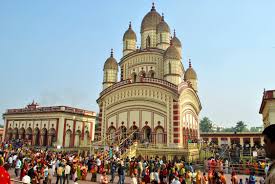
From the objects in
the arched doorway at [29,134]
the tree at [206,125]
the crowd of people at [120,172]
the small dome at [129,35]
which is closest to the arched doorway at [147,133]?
the crowd of people at [120,172]

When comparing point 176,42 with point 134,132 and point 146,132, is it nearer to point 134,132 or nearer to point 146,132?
point 146,132

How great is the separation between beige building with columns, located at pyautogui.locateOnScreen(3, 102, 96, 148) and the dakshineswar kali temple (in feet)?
19.5

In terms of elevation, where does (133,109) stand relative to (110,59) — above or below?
below

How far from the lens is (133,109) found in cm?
3338

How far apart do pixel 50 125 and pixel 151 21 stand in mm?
21653

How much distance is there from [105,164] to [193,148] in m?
11.0

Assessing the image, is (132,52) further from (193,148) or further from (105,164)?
(105,164)

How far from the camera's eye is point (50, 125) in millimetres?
39312

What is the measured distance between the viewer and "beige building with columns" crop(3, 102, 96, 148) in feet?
128

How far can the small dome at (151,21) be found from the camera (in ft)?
132

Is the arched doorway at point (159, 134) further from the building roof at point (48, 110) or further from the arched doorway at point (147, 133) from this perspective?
the building roof at point (48, 110)

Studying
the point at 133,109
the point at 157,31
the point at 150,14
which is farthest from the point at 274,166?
the point at 150,14

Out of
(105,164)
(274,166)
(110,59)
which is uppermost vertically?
(110,59)

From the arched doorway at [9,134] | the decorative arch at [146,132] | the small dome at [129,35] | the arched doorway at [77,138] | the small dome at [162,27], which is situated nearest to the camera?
the decorative arch at [146,132]
